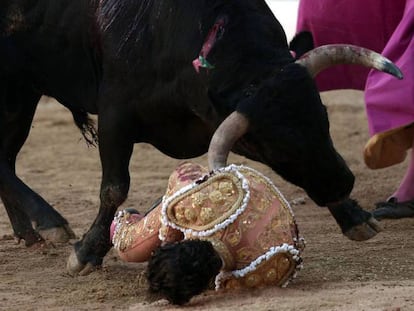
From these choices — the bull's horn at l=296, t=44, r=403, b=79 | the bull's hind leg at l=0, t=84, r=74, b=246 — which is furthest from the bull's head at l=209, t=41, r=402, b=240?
the bull's hind leg at l=0, t=84, r=74, b=246

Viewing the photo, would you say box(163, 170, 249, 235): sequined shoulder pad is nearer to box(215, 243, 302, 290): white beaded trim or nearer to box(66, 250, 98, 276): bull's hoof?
box(215, 243, 302, 290): white beaded trim

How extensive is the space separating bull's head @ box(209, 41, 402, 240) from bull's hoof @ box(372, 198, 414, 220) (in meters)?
1.55

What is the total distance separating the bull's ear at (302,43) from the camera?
15.2 ft

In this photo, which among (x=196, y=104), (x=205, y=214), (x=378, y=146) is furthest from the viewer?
(x=378, y=146)

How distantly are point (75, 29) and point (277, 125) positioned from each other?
1247mm

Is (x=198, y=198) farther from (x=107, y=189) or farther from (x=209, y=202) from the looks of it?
(x=107, y=189)

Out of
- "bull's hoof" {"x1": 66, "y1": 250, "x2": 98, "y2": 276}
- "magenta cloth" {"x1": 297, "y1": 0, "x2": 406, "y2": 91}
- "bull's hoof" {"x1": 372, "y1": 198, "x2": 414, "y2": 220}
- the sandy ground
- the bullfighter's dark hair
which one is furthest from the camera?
"magenta cloth" {"x1": 297, "y1": 0, "x2": 406, "y2": 91}

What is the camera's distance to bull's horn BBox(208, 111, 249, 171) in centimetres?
404

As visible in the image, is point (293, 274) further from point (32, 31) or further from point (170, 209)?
point (32, 31)

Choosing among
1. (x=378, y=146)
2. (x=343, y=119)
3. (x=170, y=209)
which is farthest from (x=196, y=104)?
(x=343, y=119)

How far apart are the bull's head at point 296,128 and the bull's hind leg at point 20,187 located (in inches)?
38.2

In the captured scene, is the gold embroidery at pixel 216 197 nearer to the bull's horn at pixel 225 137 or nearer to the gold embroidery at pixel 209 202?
the gold embroidery at pixel 209 202

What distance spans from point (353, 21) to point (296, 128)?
6.87 ft

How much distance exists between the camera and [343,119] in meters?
9.32
